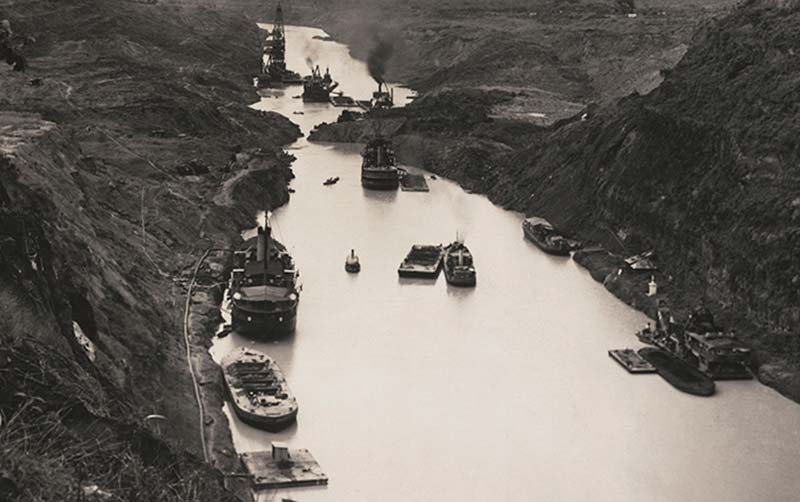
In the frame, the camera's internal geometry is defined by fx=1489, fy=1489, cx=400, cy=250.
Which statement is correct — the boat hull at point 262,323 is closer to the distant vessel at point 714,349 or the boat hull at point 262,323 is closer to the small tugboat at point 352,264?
the small tugboat at point 352,264

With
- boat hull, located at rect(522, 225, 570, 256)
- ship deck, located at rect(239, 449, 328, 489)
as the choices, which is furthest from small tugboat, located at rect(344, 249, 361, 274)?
ship deck, located at rect(239, 449, 328, 489)

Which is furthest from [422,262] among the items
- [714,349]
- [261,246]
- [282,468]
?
[282,468]

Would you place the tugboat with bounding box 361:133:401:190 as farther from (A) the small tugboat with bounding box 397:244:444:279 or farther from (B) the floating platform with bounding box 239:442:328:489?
(B) the floating platform with bounding box 239:442:328:489

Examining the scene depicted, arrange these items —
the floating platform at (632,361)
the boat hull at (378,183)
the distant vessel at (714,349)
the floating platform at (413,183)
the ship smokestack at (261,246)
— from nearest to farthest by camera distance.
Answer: the distant vessel at (714,349)
the floating platform at (632,361)
the ship smokestack at (261,246)
the boat hull at (378,183)
the floating platform at (413,183)

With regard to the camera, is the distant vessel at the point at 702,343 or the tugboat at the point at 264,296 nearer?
the distant vessel at the point at 702,343

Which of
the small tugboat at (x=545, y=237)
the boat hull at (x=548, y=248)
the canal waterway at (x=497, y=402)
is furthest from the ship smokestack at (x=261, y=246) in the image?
the small tugboat at (x=545, y=237)

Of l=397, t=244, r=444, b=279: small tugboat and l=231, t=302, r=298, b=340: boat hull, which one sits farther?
l=397, t=244, r=444, b=279: small tugboat

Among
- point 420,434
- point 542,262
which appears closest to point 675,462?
point 420,434

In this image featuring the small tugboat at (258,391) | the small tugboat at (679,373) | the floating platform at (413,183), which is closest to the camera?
the small tugboat at (258,391)
